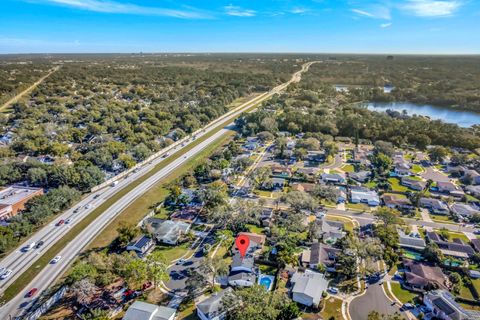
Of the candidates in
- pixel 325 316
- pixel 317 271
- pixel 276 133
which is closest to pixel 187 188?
pixel 317 271

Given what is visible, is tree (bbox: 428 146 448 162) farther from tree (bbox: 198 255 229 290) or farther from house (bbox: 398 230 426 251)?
tree (bbox: 198 255 229 290)

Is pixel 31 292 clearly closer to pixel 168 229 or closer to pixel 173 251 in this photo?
pixel 173 251

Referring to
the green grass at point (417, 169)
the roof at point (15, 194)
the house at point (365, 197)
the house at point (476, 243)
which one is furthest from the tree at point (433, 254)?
the roof at point (15, 194)

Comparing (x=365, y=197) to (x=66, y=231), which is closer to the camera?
(x=66, y=231)

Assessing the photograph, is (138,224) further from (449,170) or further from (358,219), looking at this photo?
(449,170)

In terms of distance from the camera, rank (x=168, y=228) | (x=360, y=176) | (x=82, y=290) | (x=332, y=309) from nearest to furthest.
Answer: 1. (x=82, y=290)
2. (x=332, y=309)
3. (x=168, y=228)
4. (x=360, y=176)

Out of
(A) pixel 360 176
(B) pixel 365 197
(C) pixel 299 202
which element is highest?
(C) pixel 299 202

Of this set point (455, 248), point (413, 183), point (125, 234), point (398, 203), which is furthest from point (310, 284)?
point (413, 183)

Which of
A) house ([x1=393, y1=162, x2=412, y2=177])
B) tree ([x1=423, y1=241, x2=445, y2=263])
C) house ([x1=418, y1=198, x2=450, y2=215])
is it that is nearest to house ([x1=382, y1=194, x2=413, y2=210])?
house ([x1=418, y1=198, x2=450, y2=215])
